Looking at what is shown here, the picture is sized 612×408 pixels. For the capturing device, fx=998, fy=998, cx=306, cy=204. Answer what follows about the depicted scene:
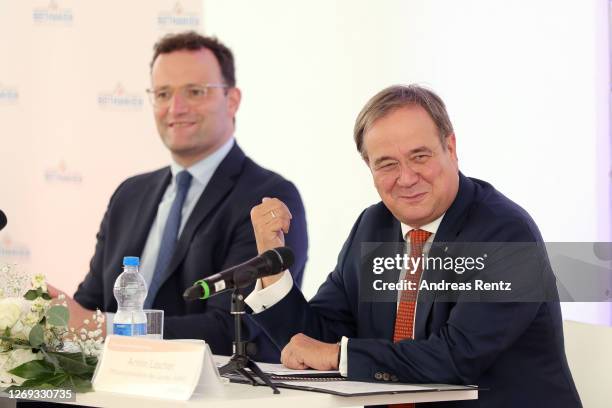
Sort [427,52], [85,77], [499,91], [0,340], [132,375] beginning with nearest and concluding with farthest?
[132,375] → [0,340] → [499,91] → [427,52] → [85,77]

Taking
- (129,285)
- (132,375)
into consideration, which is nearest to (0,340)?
(132,375)

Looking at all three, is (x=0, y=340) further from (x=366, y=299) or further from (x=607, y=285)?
(x=607, y=285)

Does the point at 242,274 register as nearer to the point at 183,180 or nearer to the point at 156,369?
the point at 156,369

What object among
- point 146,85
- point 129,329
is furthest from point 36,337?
point 146,85

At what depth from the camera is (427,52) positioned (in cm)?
556

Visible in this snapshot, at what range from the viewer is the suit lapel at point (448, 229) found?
108 inches

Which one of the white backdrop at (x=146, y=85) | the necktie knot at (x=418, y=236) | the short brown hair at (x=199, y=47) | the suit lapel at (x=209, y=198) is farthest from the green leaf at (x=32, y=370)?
the white backdrop at (x=146, y=85)

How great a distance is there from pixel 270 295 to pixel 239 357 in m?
0.49

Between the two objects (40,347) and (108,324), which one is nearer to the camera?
(40,347)

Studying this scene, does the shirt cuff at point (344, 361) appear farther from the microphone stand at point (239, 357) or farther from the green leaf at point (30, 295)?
the green leaf at point (30, 295)

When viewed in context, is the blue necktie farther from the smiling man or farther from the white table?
the white table

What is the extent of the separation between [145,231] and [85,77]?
1.95m

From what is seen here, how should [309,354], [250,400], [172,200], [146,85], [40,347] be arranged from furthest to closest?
[146,85] < [172,200] < [309,354] < [40,347] < [250,400]

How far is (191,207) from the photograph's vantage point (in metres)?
4.24
